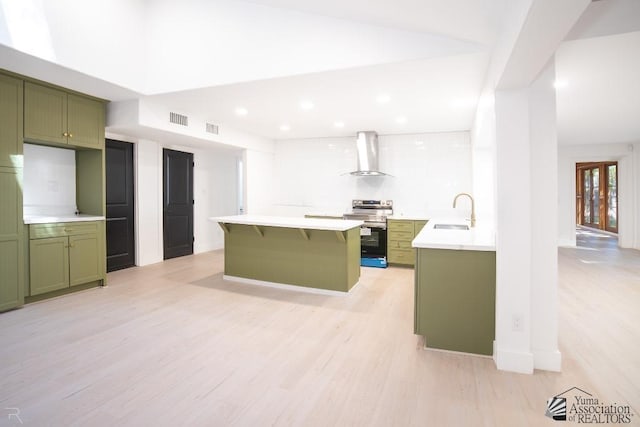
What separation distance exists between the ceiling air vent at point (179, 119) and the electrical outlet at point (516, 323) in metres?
4.54

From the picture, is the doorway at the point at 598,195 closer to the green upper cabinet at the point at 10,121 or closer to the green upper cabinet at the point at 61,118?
the green upper cabinet at the point at 61,118

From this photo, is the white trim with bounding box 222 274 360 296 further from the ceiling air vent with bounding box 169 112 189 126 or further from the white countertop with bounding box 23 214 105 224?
the ceiling air vent with bounding box 169 112 189 126

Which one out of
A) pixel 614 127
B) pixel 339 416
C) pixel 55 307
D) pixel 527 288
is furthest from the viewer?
pixel 614 127

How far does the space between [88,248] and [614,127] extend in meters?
8.20

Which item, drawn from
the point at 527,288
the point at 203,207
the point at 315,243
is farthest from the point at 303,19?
the point at 203,207

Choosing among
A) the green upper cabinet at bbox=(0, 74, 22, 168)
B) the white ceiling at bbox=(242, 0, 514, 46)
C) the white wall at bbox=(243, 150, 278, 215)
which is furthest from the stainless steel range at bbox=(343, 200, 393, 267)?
the green upper cabinet at bbox=(0, 74, 22, 168)

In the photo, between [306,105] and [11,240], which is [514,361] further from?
[11,240]

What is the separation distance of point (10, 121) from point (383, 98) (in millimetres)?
3921

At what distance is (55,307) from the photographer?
3.51 m

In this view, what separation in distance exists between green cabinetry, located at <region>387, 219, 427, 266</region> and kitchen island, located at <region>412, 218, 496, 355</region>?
110 inches

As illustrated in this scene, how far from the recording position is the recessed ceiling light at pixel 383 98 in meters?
3.76

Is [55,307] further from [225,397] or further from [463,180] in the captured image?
[463,180]

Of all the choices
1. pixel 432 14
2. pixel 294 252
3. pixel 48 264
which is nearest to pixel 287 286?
pixel 294 252

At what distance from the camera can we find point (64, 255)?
3.88 m
